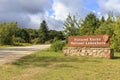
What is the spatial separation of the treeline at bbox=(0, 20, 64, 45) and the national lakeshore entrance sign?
30042 mm

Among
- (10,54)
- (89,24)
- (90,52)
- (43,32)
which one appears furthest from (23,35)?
(90,52)

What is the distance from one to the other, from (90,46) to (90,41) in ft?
1.35

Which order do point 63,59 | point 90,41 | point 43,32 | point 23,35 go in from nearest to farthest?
point 63,59, point 90,41, point 23,35, point 43,32

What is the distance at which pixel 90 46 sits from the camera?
21234 millimetres

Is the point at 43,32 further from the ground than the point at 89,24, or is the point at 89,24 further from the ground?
the point at 43,32

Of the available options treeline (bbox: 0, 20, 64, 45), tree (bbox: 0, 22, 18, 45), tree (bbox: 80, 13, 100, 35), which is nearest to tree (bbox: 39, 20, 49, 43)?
treeline (bbox: 0, 20, 64, 45)

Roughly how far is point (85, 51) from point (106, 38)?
2.11m

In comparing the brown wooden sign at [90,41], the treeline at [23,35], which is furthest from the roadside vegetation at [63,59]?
the brown wooden sign at [90,41]

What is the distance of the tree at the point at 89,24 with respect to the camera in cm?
4225

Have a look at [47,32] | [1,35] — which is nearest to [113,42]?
[1,35]

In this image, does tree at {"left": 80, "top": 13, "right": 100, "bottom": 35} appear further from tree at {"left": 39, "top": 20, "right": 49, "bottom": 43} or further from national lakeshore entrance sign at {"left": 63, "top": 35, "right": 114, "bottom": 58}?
tree at {"left": 39, "top": 20, "right": 49, "bottom": 43}

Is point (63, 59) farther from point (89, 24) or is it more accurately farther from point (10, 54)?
point (89, 24)

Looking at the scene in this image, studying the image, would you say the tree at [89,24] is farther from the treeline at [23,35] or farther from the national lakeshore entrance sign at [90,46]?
the national lakeshore entrance sign at [90,46]

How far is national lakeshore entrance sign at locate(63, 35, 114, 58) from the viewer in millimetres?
20344
